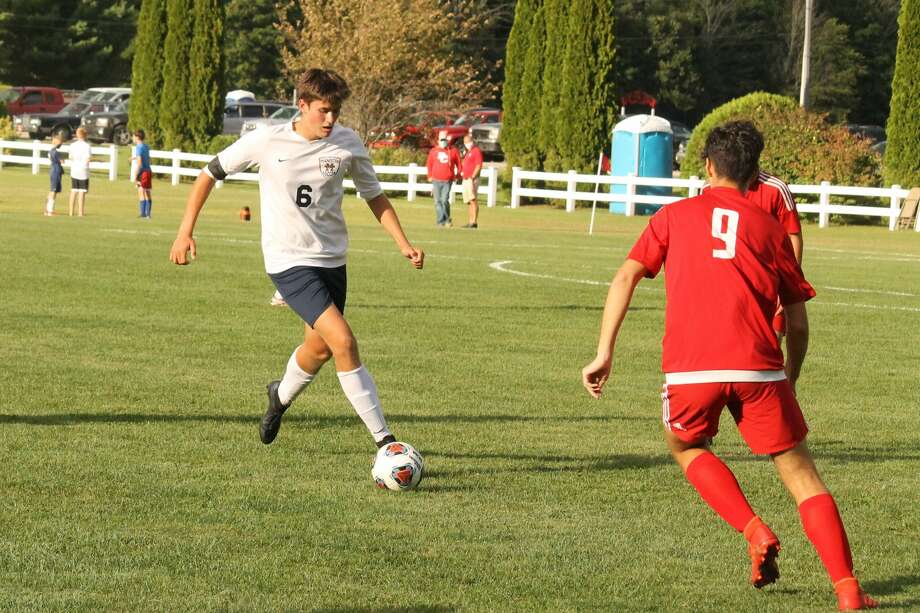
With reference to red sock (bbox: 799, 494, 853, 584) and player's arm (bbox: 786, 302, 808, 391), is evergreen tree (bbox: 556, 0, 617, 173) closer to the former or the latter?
player's arm (bbox: 786, 302, 808, 391)

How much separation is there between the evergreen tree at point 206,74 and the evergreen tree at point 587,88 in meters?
12.3

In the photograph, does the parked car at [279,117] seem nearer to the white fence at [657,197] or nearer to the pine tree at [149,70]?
the pine tree at [149,70]

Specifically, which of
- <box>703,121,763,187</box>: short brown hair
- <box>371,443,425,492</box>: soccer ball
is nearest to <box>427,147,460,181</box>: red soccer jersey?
<box>371,443,425,492</box>: soccer ball

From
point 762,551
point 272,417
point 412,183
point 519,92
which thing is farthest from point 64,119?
point 762,551

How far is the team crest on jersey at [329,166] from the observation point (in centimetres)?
832

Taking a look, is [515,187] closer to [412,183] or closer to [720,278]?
[412,183]

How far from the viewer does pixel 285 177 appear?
27.2 ft

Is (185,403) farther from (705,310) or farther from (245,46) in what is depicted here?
(245,46)

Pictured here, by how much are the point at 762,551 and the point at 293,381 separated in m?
3.65

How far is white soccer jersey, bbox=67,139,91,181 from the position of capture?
3281 cm

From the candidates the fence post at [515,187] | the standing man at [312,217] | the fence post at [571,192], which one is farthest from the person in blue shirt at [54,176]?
the standing man at [312,217]

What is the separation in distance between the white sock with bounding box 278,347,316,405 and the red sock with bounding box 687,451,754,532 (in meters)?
3.20

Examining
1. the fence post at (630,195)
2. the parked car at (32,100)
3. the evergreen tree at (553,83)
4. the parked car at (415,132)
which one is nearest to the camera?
the fence post at (630,195)

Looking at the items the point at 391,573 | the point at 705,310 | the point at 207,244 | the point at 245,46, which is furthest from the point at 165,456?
the point at 245,46
